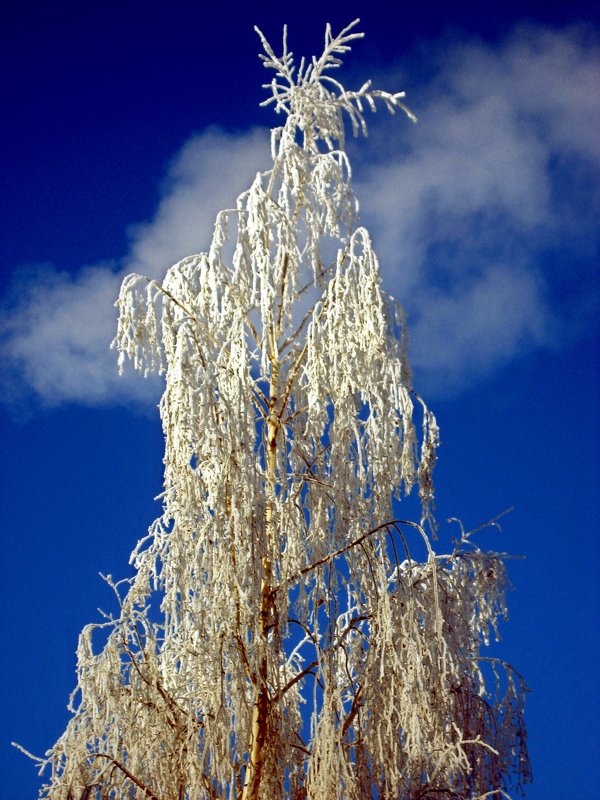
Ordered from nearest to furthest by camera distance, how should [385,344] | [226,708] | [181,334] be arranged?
[226,708] < [181,334] < [385,344]

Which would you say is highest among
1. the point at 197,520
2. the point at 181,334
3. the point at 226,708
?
the point at 181,334

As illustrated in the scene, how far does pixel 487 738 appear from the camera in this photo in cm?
494

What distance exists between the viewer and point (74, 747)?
405 cm

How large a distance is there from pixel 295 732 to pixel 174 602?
1160 mm

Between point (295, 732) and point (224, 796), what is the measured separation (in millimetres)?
823

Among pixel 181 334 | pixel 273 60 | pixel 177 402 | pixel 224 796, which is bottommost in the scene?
pixel 224 796

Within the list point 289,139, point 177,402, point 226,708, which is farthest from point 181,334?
point 226,708

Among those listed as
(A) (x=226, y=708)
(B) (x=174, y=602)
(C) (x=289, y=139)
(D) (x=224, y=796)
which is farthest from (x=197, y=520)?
(C) (x=289, y=139)

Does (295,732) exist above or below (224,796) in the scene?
above

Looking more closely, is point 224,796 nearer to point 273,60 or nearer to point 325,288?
point 325,288

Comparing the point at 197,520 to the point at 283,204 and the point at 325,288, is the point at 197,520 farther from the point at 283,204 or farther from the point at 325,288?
the point at 283,204

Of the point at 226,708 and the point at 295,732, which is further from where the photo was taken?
the point at 295,732

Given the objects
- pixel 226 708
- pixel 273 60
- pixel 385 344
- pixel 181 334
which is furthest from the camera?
pixel 273 60

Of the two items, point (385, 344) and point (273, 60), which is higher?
point (273, 60)
